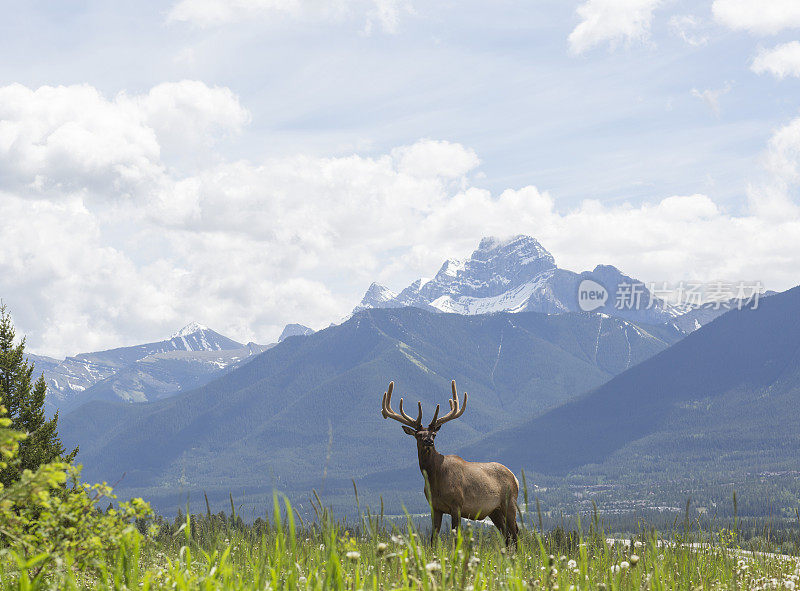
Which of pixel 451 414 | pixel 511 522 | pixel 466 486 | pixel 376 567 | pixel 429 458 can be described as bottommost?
pixel 511 522

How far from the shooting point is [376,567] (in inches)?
200

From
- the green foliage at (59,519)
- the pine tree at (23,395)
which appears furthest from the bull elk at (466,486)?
the pine tree at (23,395)

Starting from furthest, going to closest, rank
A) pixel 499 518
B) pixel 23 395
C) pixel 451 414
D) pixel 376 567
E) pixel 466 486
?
pixel 23 395 < pixel 451 414 < pixel 499 518 < pixel 466 486 < pixel 376 567

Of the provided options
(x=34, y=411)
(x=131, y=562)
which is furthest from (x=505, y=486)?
(x=34, y=411)

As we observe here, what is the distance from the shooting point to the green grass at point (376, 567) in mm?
4715

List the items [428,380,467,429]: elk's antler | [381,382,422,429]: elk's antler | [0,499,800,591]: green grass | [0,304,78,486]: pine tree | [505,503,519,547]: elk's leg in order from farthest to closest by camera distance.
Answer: [0,304,78,486]: pine tree
[381,382,422,429]: elk's antler
[505,503,519,547]: elk's leg
[428,380,467,429]: elk's antler
[0,499,800,591]: green grass

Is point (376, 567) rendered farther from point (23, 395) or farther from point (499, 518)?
point (23, 395)

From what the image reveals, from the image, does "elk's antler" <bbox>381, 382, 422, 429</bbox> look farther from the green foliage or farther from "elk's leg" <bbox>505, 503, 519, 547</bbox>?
the green foliage

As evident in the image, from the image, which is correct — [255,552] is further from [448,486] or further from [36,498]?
[448,486]

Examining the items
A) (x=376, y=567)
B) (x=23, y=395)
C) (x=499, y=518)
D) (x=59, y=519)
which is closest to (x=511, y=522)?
(x=499, y=518)

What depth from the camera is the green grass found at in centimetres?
471

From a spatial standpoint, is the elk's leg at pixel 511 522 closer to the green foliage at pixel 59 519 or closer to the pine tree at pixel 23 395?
the green foliage at pixel 59 519

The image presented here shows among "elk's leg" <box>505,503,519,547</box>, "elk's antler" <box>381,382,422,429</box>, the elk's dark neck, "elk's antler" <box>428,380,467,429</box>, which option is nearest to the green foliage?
"elk's antler" <box>428,380,467,429</box>

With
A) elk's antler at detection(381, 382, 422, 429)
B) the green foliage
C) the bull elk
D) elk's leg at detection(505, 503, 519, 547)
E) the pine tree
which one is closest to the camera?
the green foliage
